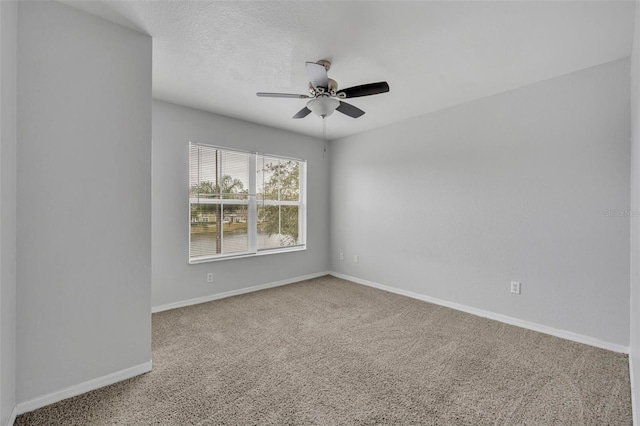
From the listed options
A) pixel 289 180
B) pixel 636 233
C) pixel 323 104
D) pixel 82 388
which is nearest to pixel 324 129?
pixel 289 180

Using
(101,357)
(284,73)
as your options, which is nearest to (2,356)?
(101,357)

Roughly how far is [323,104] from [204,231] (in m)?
2.32

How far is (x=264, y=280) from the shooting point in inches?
168

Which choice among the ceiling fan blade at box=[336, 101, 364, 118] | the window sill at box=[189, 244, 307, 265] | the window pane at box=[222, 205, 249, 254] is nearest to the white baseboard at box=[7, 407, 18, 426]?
the window sill at box=[189, 244, 307, 265]

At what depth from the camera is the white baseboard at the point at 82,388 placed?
165 cm

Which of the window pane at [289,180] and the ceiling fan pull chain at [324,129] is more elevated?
the ceiling fan pull chain at [324,129]

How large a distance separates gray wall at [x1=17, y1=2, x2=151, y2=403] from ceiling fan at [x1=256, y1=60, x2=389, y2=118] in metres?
1.08

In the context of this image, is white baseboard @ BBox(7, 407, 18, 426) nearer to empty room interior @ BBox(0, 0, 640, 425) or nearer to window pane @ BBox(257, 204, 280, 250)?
empty room interior @ BBox(0, 0, 640, 425)

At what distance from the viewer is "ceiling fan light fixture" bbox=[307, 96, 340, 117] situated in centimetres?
250

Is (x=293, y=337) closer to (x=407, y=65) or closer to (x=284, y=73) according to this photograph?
(x=284, y=73)

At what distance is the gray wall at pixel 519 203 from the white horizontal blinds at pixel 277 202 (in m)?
1.31

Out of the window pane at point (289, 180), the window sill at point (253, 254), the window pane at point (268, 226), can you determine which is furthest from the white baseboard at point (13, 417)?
the window pane at point (289, 180)

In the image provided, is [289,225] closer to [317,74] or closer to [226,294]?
[226,294]

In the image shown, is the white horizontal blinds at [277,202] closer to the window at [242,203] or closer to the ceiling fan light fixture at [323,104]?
the window at [242,203]
